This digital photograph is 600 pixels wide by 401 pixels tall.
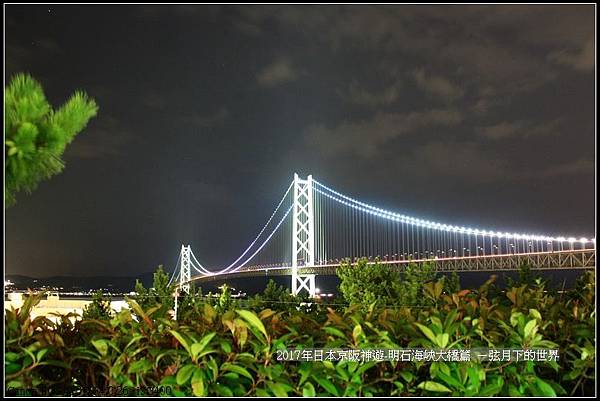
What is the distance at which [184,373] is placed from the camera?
1.46m

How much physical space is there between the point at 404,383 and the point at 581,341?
0.61 metres

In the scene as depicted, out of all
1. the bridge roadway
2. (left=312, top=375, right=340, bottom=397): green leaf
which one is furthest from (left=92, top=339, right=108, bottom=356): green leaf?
the bridge roadway

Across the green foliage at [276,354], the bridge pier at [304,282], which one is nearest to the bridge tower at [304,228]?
the bridge pier at [304,282]

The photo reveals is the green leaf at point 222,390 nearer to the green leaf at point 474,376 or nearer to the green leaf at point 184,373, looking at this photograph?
the green leaf at point 184,373

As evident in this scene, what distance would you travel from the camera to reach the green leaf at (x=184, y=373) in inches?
56.6

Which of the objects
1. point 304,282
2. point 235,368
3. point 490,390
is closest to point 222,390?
point 235,368

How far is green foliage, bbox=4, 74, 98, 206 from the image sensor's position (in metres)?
1.38

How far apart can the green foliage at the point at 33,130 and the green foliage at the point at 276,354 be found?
48cm

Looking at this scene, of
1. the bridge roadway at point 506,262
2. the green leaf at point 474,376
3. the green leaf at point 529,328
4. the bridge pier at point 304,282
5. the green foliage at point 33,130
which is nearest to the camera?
the green foliage at point 33,130

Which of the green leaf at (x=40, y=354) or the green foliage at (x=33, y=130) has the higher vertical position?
the green foliage at (x=33, y=130)

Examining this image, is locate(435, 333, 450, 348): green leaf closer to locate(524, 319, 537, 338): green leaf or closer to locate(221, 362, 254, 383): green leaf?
locate(524, 319, 537, 338): green leaf

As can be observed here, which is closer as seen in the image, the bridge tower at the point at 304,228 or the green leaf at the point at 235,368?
the green leaf at the point at 235,368

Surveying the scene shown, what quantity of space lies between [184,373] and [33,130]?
696 millimetres

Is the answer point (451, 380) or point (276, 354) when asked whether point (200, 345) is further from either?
point (451, 380)
